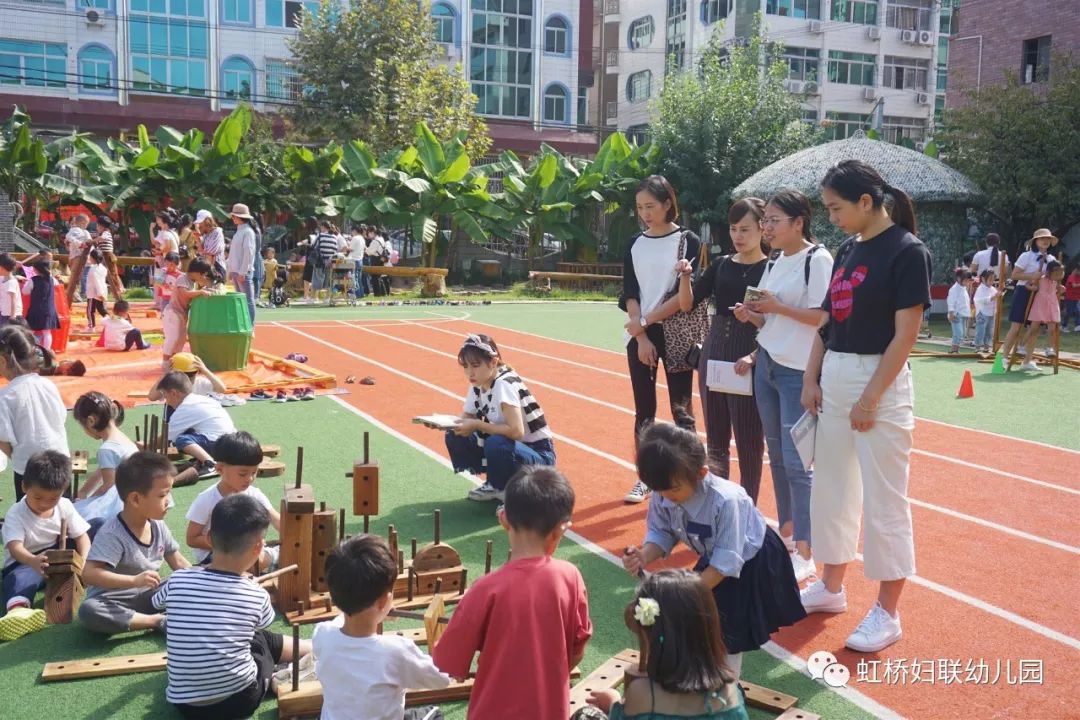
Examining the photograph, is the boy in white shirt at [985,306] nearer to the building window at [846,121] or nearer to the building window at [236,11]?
the building window at [846,121]

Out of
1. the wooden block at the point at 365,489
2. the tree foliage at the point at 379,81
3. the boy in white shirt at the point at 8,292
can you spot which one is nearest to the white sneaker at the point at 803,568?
the wooden block at the point at 365,489

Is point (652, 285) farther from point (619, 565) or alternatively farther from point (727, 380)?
point (619, 565)

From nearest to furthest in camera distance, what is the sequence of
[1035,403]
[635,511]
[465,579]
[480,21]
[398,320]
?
[465,579] → [635,511] → [1035,403] → [398,320] → [480,21]

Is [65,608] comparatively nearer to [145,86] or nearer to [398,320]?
[398,320]

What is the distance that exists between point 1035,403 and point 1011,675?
27.5ft

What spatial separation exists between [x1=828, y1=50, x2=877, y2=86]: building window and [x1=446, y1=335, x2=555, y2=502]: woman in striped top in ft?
144

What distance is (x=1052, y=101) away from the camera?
23.2m

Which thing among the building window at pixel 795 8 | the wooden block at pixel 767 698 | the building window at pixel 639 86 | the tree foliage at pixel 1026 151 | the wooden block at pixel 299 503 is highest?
the building window at pixel 795 8

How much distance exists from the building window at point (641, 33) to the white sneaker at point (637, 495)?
47.4 metres

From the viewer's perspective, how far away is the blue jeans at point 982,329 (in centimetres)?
1630

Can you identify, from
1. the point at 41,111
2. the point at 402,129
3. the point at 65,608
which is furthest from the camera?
the point at 41,111

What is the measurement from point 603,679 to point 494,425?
8.46 feet

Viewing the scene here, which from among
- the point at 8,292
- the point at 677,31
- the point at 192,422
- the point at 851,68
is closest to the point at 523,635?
the point at 192,422

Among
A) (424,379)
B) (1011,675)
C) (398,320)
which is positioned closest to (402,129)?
(398,320)
